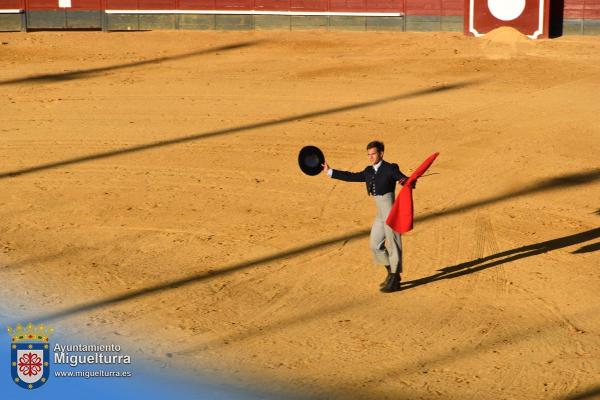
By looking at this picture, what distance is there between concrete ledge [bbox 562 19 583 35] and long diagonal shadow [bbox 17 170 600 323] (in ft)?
32.1

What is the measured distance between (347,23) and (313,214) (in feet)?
43.0

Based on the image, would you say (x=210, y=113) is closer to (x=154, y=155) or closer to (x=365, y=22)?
(x=154, y=155)

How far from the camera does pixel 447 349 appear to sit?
9016 millimetres

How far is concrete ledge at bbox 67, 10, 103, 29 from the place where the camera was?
87.9 feet

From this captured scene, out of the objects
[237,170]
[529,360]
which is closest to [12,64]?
[237,170]

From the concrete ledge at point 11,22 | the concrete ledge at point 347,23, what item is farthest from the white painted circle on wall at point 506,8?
the concrete ledge at point 11,22

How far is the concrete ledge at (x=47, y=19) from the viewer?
26.9 metres

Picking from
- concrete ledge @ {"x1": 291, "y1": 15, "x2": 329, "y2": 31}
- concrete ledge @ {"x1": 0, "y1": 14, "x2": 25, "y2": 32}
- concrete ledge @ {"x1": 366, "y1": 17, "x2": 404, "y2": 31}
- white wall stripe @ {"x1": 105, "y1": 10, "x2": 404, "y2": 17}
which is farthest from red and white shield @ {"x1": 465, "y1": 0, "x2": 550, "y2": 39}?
concrete ledge @ {"x1": 0, "y1": 14, "x2": 25, "y2": 32}

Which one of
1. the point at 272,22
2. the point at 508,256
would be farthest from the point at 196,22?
the point at 508,256

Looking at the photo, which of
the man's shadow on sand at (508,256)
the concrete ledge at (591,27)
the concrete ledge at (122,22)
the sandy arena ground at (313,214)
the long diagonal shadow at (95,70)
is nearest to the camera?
the sandy arena ground at (313,214)

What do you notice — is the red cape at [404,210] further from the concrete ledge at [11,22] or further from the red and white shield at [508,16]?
the concrete ledge at [11,22]

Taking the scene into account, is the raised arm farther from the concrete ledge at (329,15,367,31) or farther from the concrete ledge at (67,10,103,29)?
the concrete ledge at (67,10,103,29)

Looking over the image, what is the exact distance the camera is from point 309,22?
2566 cm
